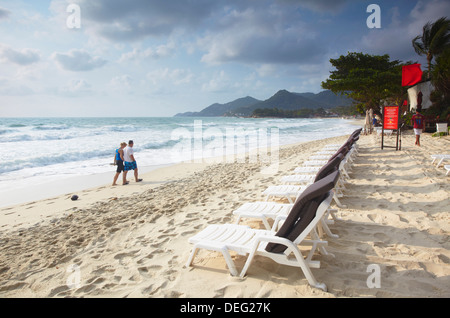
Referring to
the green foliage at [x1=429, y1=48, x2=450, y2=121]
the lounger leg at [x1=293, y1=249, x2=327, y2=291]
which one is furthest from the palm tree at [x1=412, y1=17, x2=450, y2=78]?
the lounger leg at [x1=293, y1=249, x2=327, y2=291]

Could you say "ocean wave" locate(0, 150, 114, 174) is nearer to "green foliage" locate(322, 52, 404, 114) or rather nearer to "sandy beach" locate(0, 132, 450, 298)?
"sandy beach" locate(0, 132, 450, 298)

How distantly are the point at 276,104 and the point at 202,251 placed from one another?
492 feet

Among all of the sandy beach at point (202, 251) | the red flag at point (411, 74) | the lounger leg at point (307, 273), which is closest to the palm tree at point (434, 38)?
the red flag at point (411, 74)

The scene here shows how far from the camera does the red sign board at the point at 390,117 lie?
32.1ft

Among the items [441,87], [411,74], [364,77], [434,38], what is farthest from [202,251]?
[434,38]

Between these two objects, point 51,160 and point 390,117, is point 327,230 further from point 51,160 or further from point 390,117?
point 51,160

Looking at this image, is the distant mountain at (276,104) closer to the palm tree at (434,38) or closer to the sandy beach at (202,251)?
the palm tree at (434,38)

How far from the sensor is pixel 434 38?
2422cm

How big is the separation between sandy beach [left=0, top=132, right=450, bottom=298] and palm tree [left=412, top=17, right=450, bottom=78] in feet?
80.3

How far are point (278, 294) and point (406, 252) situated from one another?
1.63m

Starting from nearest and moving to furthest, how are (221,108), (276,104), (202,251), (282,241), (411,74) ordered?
(282,241) → (202,251) → (411,74) → (276,104) → (221,108)

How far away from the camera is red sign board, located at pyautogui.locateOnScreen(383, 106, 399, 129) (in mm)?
9781
